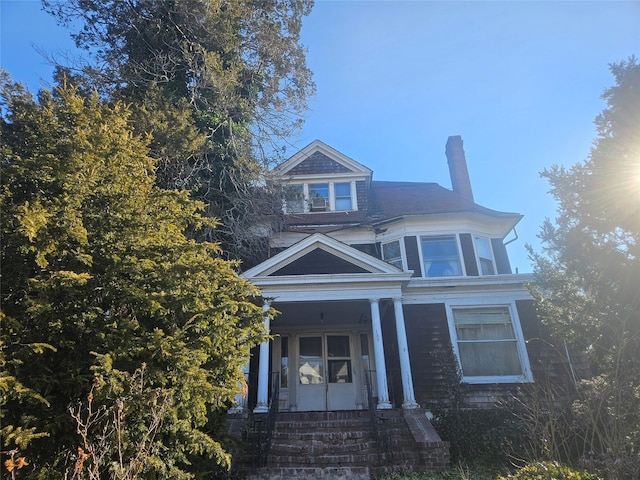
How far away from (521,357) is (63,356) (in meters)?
11.1

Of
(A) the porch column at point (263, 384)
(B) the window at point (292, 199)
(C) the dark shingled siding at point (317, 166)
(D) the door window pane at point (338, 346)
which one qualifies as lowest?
(A) the porch column at point (263, 384)

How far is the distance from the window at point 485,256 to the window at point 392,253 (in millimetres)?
2591

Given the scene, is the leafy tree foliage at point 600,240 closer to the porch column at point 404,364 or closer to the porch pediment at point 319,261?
the porch column at point 404,364

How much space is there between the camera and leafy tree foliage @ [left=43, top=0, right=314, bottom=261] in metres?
11.1

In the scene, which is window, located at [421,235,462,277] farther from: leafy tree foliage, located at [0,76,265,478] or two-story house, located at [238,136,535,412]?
leafy tree foliage, located at [0,76,265,478]

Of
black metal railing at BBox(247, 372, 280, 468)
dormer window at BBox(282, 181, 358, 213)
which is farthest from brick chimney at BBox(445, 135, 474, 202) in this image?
black metal railing at BBox(247, 372, 280, 468)

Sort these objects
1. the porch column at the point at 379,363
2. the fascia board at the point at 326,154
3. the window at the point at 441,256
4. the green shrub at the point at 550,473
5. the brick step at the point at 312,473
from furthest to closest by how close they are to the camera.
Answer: the fascia board at the point at 326,154 → the window at the point at 441,256 → the porch column at the point at 379,363 → the brick step at the point at 312,473 → the green shrub at the point at 550,473

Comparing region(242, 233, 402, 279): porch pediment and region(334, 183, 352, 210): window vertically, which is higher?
region(334, 183, 352, 210): window

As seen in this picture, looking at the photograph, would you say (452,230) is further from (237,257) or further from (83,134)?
(83,134)

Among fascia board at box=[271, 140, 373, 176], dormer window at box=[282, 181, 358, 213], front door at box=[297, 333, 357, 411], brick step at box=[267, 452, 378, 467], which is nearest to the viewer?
brick step at box=[267, 452, 378, 467]

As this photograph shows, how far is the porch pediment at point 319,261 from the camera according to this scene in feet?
37.3

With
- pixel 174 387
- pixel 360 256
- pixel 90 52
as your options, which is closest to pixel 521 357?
pixel 360 256

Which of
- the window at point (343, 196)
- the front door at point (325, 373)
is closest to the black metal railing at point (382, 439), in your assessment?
the front door at point (325, 373)

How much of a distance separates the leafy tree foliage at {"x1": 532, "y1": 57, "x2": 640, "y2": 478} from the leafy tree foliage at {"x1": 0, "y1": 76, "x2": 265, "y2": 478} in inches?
289
